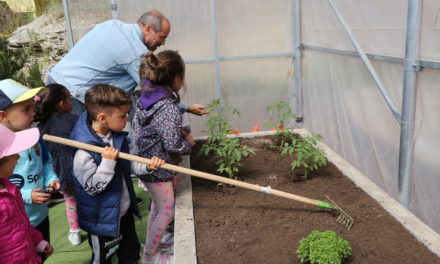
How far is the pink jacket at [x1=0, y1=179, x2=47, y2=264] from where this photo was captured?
1587 mm

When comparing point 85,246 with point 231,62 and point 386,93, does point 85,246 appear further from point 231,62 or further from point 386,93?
point 231,62

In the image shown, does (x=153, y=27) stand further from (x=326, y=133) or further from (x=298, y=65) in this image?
(x=298, y=65)

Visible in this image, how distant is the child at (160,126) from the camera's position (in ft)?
8.27

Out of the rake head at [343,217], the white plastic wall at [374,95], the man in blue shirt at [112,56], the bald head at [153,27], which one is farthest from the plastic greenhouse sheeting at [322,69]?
the bald head at [153,27]

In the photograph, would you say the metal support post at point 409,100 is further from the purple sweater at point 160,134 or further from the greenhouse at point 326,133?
the purple sweater at point 160,134

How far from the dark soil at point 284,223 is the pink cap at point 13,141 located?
44.3 inches

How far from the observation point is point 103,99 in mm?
2219

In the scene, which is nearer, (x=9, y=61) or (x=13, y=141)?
(x=13, y=141)

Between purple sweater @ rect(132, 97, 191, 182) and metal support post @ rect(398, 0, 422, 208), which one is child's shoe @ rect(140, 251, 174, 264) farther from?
metal support post @ rect(398, 0, 422, 208)

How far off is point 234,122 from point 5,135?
416cm

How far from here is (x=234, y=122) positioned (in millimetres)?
5621

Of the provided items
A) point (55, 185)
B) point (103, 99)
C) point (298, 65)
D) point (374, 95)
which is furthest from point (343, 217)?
point (298, 65)

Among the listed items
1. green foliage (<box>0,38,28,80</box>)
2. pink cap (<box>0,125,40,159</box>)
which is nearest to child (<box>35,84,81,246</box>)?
pink cap (<box>0,125,40,159</box>)

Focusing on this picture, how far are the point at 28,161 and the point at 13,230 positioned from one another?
715 mm
